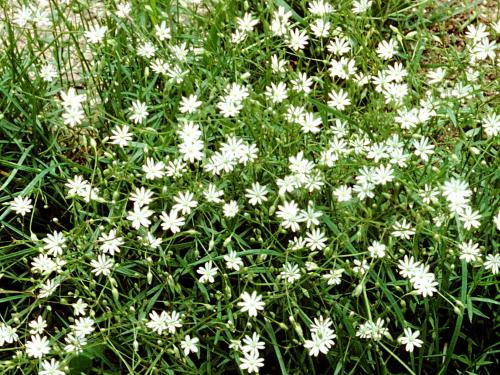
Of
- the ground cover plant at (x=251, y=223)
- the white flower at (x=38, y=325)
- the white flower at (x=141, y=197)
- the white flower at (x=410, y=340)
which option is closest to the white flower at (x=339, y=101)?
the ground cover plant at (x=251, y=223)

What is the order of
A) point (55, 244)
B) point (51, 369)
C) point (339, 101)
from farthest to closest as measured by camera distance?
point (339, 101) → point (55, 244) → point (51, 369)

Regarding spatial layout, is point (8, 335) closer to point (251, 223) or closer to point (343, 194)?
point (251, 223)

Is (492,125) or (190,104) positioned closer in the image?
(492,125)

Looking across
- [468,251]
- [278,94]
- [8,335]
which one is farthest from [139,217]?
[468,251]

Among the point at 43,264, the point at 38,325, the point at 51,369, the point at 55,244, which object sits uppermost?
the point at 55,244

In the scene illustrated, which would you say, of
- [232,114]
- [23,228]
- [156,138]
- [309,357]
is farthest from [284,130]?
[23,228]

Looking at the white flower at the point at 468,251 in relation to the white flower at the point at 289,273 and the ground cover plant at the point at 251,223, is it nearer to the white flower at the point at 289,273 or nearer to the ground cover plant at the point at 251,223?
the ground cover plant at the point at 251,223

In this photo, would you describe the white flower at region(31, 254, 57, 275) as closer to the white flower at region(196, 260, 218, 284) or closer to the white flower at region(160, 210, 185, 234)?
the white flower at region(160, 210, 185, 234)

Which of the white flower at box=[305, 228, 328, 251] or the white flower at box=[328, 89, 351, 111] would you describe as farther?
the white flower at box=[328, 89, 351, 111]

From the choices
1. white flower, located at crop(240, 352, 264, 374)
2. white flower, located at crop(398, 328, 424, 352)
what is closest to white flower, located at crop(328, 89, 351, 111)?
white flower, located at crop(398, 328, 424, 352)
